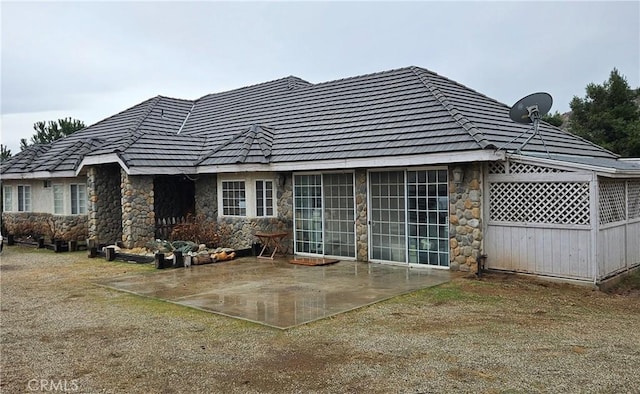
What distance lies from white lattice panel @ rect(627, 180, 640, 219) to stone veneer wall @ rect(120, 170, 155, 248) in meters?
11.9

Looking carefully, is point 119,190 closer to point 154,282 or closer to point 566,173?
point 154,282

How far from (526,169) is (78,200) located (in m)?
14.4

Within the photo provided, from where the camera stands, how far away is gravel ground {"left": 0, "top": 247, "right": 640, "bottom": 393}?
512cm

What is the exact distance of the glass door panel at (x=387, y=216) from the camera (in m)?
12.1

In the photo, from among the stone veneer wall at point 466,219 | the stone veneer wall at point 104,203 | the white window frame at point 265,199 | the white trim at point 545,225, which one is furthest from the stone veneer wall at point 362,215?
the stone veneer wall at point 104,203

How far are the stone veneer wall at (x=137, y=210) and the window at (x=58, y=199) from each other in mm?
4409

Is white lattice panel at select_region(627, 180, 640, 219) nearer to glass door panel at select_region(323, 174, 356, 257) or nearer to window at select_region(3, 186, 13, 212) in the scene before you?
glass door panel at select_region(323, 174, 356, 257)

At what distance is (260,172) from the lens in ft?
48.3

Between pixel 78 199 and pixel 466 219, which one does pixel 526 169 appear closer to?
pixel 466 219

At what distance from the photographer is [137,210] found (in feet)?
49.4

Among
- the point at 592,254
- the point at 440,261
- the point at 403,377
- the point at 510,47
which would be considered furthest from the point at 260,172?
the point at 510,47

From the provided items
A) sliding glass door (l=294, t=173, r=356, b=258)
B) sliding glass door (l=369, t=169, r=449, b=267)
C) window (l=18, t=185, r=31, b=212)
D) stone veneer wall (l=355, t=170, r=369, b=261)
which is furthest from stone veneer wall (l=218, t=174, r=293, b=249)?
window (l=18, t=185, r=31, b=212)

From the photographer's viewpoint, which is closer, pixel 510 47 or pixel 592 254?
pixel 592 254

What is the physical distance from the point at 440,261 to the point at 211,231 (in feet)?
22.0
